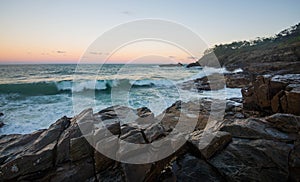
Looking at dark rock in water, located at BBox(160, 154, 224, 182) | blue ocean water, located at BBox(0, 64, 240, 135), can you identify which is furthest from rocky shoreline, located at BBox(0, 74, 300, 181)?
blue ocean water, located at BBox(0, 64, 240, 135)

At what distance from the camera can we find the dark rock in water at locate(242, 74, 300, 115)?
557cm

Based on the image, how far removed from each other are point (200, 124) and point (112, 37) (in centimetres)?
420

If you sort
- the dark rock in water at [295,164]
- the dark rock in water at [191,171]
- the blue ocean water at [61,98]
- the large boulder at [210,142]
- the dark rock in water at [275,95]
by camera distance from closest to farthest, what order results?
the dark rock in water at [295,164]
the dark rock in water at [191,171]
the large boulder at [210,142]
the dark rock in water at [275,95]
the blue ocean water at [61,98]

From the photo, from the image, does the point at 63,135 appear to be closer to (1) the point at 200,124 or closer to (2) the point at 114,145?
(2) the point at 114,145

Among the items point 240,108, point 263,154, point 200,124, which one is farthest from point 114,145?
point 240,108

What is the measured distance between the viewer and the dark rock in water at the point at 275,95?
5.57 m

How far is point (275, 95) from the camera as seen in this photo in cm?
647

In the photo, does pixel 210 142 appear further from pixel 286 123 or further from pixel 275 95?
pixel 275 95

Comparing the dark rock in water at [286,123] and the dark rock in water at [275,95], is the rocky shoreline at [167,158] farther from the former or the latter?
the dark rock in water at [275,95]

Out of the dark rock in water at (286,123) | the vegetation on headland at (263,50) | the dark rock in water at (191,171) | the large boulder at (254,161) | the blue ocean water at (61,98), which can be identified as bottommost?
the blue ocean water at (61,98)

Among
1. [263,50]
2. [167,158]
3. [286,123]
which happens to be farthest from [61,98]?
[263,50]

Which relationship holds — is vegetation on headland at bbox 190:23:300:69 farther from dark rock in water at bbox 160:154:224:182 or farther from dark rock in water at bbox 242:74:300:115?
dark rock in water at bbox 160:154:224:182

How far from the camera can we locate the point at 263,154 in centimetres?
327

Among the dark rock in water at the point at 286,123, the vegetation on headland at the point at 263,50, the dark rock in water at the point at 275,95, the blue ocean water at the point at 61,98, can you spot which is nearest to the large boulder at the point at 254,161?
the dark rock in water at the point at 286,123
